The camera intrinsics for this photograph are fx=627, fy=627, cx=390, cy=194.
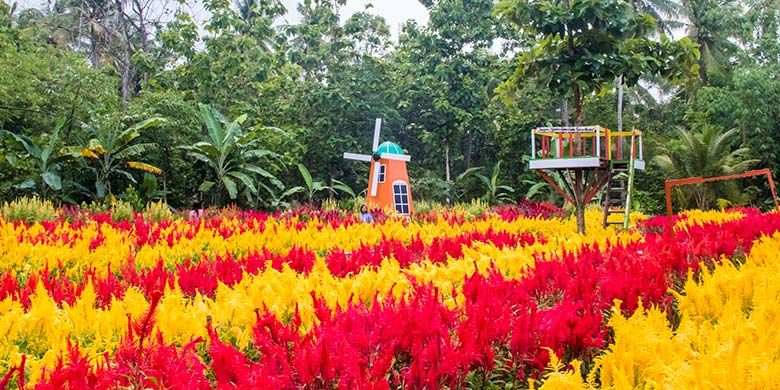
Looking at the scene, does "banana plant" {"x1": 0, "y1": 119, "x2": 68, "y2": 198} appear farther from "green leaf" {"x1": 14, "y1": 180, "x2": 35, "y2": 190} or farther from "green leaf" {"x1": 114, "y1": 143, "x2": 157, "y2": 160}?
"green leaf" {"x1": 114, "y1": 143, "x2": 157, "y2": 160}

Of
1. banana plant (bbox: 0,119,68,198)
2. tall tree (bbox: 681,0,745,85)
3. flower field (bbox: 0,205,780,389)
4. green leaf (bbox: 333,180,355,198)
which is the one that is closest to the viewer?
flower field (bbox: 0,205,780,389)

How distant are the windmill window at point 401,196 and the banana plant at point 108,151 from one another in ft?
22.9

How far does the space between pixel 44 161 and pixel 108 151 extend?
152cm

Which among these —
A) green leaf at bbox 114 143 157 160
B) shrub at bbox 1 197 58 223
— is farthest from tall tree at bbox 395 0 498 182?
shrub at bbox 1 197 58 223

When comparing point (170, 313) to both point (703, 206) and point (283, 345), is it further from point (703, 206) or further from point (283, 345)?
point (703, 206)

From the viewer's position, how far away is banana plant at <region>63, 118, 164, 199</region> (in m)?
15.7

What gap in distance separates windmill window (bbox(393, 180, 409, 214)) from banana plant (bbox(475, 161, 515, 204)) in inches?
216

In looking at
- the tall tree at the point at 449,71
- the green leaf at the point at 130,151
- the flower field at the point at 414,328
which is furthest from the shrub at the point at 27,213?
the tall tree at the point at 449,71

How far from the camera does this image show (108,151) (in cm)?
1603

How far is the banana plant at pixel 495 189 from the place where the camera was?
24281mm

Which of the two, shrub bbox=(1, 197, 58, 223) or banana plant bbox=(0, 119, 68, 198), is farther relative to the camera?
banana plant bbox=(0, 119, 68, 198)

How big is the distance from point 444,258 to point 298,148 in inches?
679

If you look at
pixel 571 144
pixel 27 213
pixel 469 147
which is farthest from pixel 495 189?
pixel 27 213

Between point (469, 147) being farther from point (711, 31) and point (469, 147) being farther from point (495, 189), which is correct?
point (711, 31)
